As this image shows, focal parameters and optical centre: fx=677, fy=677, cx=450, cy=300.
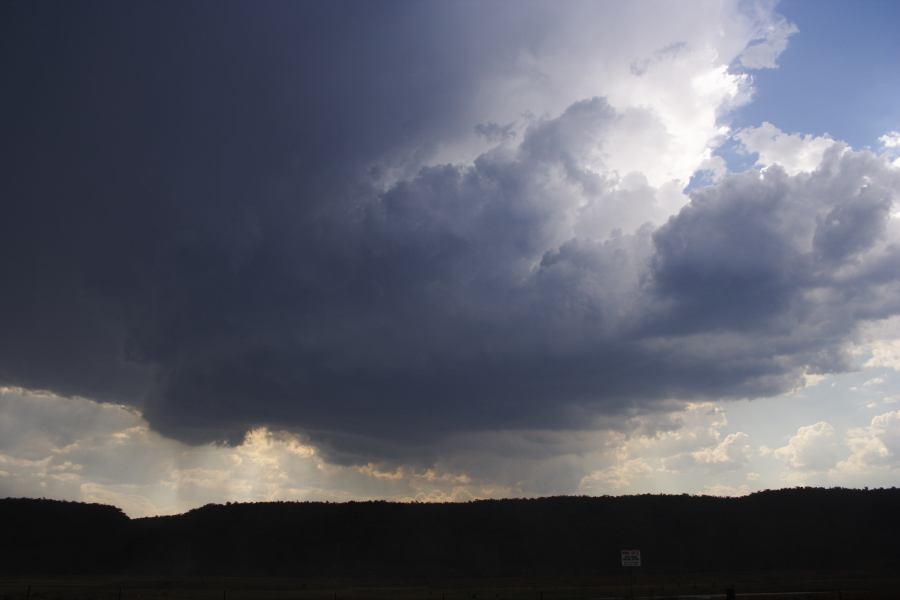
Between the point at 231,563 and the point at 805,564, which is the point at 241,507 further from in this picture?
the point at 805,564

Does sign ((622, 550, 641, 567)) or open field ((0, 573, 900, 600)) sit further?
open field ((0, 573, 900, 600))

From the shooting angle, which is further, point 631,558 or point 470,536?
point 470,536

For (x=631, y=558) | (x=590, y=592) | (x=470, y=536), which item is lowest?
(x=470, y=536)

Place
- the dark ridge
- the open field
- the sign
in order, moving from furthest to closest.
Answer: the dark ridge, the open field, the sign

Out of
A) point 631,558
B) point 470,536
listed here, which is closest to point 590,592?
point 631,558

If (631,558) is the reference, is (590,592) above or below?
below

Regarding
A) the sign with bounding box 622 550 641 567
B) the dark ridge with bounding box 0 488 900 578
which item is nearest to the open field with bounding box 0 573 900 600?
the sign with bounding box 622 550 641 567

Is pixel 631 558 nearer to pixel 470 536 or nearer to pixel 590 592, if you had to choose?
pixel 590 592

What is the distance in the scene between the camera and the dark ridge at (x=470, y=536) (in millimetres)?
105188

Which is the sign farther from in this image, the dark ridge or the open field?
the dark ridge

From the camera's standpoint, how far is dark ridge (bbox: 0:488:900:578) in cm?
10519

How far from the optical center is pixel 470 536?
118 metres

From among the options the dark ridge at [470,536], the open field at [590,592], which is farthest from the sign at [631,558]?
the dark ridge at [470,536]

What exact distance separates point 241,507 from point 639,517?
3031 inches
